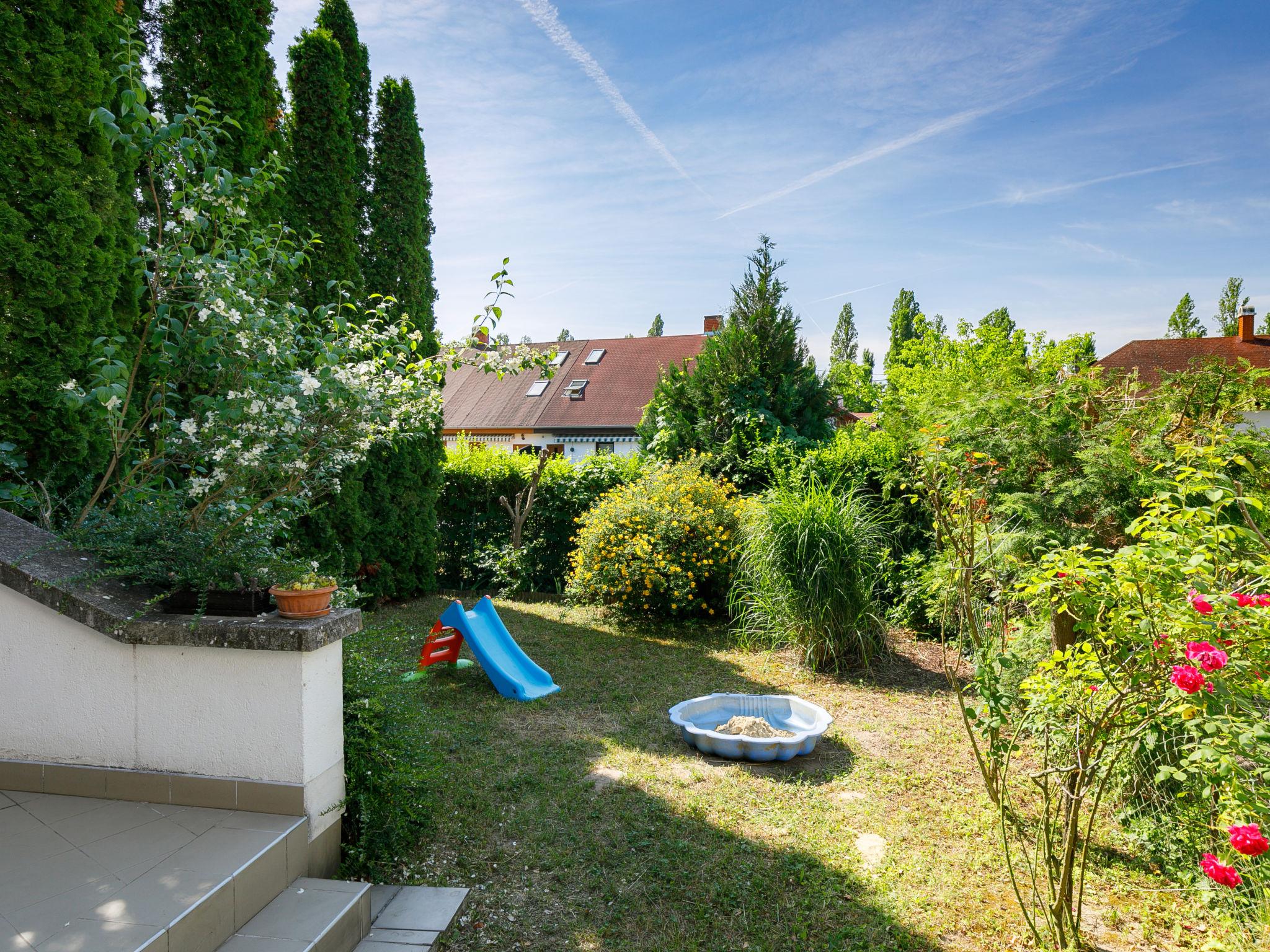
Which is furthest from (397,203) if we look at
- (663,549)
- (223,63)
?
(663,549)

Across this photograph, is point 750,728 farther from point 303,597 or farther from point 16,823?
point 16,823

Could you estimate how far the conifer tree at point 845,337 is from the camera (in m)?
49.5

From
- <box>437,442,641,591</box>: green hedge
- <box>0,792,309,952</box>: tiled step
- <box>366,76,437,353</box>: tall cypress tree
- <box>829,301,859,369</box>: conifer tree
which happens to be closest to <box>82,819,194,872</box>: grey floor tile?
<box>0,792,309,952</box>: tiled step

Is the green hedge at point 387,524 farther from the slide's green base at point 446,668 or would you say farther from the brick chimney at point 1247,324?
the brick chimney at point 1247,324

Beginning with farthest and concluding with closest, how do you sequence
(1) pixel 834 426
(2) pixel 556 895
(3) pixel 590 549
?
(1) pixel 834 426 < (3) pixel 590 549 < (2) pixel 556 895

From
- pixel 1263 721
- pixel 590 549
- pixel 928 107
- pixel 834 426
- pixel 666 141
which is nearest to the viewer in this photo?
pixel 1263 721

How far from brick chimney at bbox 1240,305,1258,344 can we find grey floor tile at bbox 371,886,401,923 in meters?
31.4

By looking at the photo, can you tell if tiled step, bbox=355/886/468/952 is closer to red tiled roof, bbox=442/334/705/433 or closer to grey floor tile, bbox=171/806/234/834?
grey floor tile, bbox=171/806/234/834

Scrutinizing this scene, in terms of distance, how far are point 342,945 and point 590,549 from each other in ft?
19.2

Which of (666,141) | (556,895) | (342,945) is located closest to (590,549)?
(556,895)

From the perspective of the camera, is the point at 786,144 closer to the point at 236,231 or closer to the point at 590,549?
the point at 590,549

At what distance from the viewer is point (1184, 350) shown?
20.8 m

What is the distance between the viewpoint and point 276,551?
10.1 feet

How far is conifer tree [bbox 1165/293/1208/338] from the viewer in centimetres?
3422
